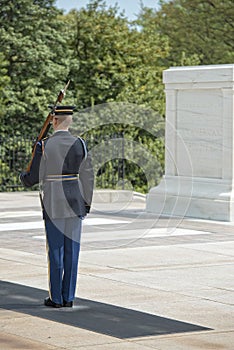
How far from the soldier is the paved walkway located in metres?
0.27

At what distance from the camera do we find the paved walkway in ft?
22.9

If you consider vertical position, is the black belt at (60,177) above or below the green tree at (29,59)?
below

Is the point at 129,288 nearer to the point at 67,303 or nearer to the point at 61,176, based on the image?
the point at 67,303

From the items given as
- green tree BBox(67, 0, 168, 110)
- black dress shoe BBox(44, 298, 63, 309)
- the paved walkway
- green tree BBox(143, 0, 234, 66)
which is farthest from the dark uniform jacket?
green tree BBox(143, 0, 234, 66)

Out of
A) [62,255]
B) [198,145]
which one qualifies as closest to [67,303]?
[62,255]

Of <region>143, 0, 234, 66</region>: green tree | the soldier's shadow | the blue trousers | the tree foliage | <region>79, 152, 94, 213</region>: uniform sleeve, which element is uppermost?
<region>143, 0, 234, 66</region>: green tree

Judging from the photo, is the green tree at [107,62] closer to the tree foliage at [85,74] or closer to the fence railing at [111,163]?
the tree foliage at [85,74]

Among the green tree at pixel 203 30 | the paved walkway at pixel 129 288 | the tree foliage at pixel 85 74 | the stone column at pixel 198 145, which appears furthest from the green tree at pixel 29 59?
the paved walkway at pixel 129 288

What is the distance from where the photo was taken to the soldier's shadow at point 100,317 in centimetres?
724

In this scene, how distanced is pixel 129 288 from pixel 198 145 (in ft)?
23.4

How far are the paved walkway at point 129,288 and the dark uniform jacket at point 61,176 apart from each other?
90 cm

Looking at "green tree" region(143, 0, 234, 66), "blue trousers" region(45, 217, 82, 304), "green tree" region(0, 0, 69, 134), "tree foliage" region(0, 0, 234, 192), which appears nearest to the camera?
"blue trousers" region(45, 217, 82, 304)

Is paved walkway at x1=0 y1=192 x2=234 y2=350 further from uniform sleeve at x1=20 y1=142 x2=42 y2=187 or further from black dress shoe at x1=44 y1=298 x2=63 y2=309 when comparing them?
uniform sleeve at x1=20 y1=142 x2=42 y2=187

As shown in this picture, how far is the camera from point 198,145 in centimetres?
1600
